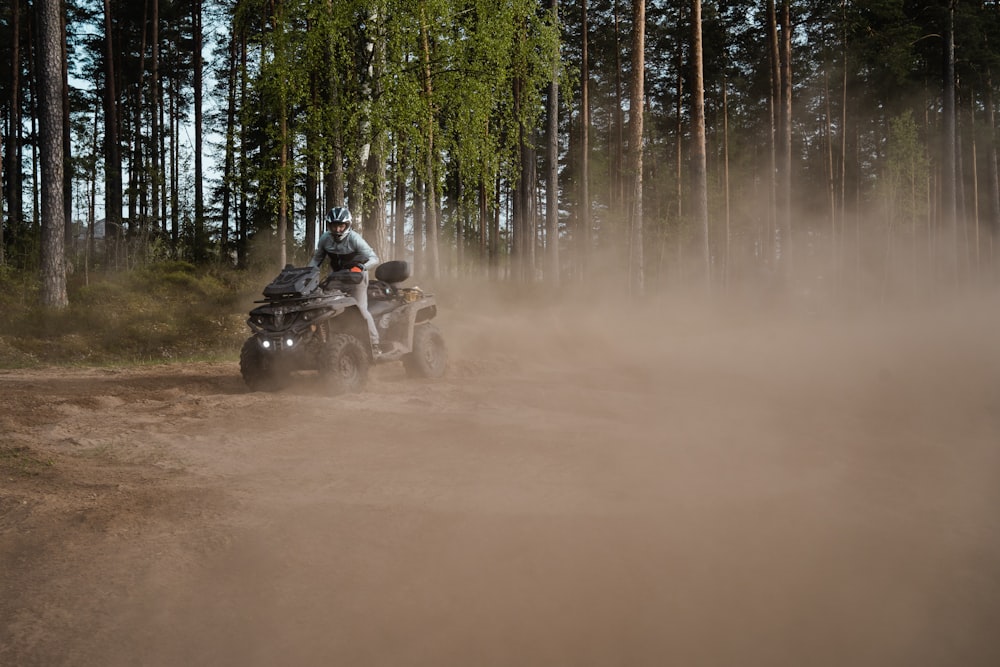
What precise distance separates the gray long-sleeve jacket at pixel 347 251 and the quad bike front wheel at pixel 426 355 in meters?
1.60

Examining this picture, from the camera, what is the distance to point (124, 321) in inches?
Answer: 651

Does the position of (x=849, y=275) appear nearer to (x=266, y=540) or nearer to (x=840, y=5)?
(x=840, y=5)

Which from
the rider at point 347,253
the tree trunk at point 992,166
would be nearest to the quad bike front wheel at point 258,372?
the rider at point 347,253

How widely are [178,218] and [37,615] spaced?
Answer: 26.2 metres

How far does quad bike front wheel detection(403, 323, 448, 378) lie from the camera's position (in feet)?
35.9

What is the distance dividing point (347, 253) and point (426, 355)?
2.12 metres

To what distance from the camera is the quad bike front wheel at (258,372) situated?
9.05 metres

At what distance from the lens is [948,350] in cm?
1538

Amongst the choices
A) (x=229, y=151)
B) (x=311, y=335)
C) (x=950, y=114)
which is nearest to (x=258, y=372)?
(x=311, y=335)

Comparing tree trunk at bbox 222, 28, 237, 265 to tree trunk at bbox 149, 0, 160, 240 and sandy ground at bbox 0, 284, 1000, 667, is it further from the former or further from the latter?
sandy ground at bbox 0, 284, 1000, 667

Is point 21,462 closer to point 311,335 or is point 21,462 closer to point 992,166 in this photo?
point 311,335

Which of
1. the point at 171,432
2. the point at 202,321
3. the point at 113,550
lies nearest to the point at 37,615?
the point at 113,550

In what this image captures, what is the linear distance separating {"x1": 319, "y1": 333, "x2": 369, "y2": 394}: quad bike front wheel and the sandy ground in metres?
0.45

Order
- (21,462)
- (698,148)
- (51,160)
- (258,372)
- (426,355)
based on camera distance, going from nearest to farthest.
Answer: (21,462), (258,372), (426,355), (51,160), (698,148)
